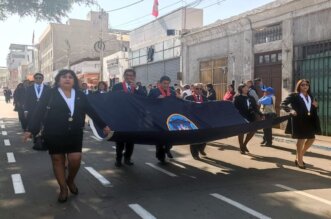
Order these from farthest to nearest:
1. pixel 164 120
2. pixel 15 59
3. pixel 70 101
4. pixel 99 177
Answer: pixel 15 59
pixel 164 120
pixel 99 177
pixel 70 101

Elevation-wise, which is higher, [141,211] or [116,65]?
[116,65]

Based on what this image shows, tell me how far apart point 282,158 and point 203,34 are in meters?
11.6

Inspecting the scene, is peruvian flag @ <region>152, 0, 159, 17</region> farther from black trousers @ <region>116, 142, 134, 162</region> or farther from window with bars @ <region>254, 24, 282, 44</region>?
black trousers @ <region>116, 142, 134, 162</region>

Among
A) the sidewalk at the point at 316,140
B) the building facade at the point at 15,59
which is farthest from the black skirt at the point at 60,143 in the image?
the building facade at the point at 15,59

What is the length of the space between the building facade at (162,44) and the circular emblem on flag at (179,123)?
1452 cm

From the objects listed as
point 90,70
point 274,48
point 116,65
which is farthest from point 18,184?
point 90,70

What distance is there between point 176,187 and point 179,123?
148 centimetres

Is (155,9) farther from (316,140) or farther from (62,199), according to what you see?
(62,199)

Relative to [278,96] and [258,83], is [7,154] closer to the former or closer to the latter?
[258,83]

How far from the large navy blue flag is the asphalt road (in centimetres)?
73

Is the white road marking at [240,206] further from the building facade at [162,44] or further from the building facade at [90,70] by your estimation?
the building facade at [90,70]

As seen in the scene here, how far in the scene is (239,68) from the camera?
1702 centimetres

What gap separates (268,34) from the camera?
15250 millimetres

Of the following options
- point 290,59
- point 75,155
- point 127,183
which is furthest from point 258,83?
point 75,155
